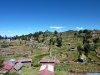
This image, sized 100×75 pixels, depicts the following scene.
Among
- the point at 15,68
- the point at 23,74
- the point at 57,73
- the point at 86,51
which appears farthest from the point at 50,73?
the point at 86,51

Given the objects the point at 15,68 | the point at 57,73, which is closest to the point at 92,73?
the point at 57,73

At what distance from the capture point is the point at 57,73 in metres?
40.6

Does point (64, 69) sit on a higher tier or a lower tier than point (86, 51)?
lower

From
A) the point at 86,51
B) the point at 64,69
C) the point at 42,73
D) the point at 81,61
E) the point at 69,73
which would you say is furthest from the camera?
the point at 86,51

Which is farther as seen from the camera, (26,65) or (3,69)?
(26,65)

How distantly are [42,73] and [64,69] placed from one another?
11742mm

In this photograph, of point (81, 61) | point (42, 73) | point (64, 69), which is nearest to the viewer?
point (42, 73)

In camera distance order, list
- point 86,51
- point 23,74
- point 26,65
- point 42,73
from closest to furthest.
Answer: point 42,73 → point 23,74 → point 26,65 → point 86,51

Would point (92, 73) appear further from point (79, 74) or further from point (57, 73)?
point (57, 73)

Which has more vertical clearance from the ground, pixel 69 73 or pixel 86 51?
pixel 86 51

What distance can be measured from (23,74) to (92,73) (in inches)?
827

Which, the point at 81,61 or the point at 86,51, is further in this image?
the point at 86,51

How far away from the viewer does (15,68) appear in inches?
1682

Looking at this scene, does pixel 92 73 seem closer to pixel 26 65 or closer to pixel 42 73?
pixel 42 73
